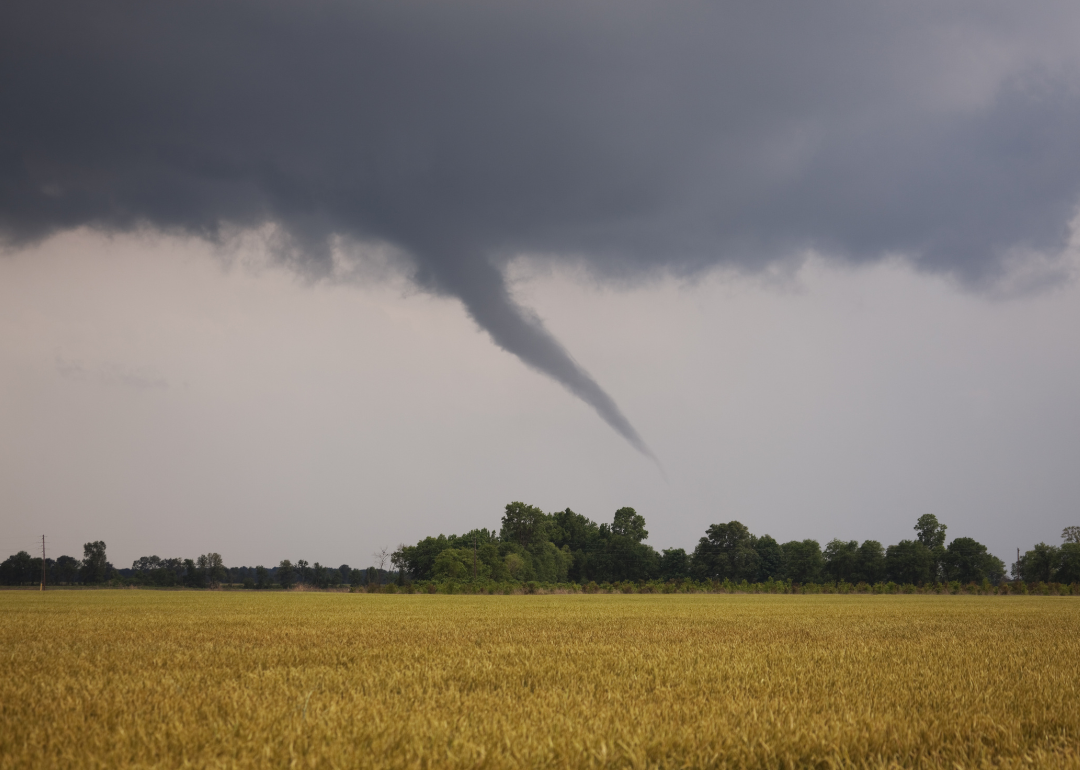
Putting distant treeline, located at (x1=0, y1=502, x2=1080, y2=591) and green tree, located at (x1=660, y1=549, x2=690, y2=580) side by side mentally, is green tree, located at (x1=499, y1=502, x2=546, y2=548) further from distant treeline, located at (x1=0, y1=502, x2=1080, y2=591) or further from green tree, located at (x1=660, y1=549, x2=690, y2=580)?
green tree, located at (x1=660, y1=549, x2=690, y2=580)

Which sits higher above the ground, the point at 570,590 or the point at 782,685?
the point at 782,685

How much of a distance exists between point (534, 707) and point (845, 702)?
2449 millimetres

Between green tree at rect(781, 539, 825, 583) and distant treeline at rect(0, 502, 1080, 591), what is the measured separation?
0.19m

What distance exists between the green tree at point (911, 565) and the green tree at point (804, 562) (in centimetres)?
1371

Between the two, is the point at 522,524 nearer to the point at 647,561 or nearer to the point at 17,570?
the point at 647,561

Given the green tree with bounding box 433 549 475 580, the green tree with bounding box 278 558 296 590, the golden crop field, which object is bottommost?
the green tree with bounding box 278 558 296 590

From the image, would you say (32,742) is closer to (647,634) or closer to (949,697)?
(949,697)

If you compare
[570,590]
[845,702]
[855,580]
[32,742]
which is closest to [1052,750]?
[845,702]

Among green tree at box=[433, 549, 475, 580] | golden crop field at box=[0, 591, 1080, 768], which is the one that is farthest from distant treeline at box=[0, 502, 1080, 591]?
golden crop field at box=[0, 591, 1080, 768]

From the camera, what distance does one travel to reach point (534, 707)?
4.25m

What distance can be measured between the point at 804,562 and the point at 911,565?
19.9 meters

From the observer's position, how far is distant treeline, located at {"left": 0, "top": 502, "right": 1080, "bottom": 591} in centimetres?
8025

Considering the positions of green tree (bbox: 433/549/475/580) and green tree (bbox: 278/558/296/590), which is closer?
green tree (bbox: 433/549/475/580)

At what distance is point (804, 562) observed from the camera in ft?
349
